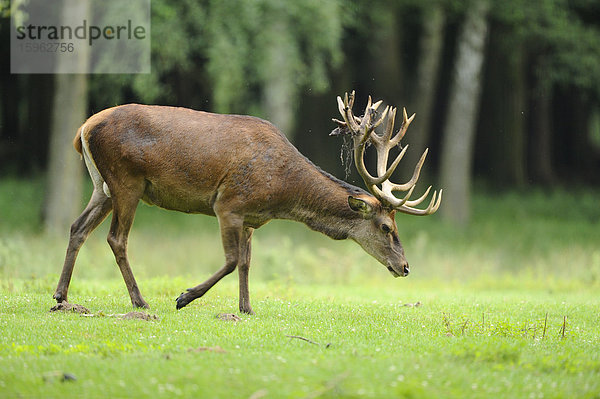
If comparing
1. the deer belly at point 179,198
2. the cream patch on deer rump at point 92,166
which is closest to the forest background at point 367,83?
the cream patch on deer rump at point 92,166

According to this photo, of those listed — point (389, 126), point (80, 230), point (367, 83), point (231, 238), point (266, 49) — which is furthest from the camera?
point (367, 83)

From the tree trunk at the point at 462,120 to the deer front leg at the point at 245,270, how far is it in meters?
14.1

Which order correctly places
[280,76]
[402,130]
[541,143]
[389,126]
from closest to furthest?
1. [389,126]
2. [402,130]
3. [280,76]
4. [541,143]

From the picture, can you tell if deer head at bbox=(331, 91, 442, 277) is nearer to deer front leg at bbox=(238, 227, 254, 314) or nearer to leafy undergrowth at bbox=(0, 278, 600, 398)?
leafy undergrowth at bbox=(0, 278, 600, 398)

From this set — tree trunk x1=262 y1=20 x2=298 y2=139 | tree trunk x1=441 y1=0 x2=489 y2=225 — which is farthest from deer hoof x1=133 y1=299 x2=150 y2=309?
tree trunk x1=441 y1=0 x2=489 y2=225

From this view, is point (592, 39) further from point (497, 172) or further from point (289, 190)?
point (289, 190)

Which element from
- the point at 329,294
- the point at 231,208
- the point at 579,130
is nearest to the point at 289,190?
the point at 231,208

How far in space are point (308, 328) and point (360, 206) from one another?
1.82 m

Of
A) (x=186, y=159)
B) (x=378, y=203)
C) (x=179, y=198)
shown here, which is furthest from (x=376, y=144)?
(x=179, y=198)

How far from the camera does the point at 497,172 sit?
2827cm

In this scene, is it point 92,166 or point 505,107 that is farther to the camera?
point 505,107

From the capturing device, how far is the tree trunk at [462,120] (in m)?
23.6

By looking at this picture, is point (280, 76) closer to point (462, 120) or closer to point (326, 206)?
point (462, 120)

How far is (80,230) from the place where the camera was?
987 centimetres
